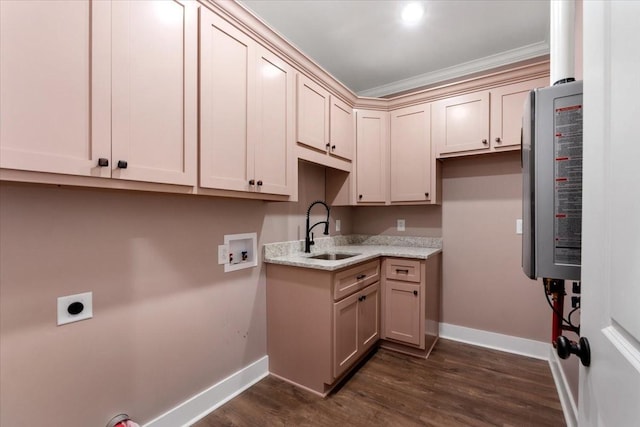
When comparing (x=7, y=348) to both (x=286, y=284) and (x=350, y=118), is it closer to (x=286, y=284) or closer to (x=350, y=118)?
(x=286, y=284)

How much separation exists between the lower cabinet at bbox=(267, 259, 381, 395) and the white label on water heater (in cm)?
129

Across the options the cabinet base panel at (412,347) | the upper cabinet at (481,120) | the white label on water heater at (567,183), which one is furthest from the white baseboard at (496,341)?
the white label on water heater at (567,183)

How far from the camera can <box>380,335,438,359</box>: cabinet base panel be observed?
8.21 feet

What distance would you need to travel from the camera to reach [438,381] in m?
2.15

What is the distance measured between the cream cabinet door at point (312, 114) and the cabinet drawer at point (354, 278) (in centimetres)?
105

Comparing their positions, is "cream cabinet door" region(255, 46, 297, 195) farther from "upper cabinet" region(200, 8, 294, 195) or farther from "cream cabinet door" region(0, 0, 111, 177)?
"cream cabinet door" region(0, 0, 111, 177)

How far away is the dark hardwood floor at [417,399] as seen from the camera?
68.6 inches

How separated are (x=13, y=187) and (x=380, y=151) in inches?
105

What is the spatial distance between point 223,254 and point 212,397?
3.01 ft

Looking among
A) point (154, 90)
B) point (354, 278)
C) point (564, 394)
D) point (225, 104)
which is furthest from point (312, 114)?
point (564, 394)

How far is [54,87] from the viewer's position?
3.31ft

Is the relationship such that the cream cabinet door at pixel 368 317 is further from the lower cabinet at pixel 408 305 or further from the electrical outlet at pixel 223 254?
the electrical outlet at pixel 223 254

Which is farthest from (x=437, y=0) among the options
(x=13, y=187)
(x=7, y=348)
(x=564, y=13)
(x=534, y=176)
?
(x=7, y=348)

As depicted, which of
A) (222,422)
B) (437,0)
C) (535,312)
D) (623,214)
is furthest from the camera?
(535,312)
